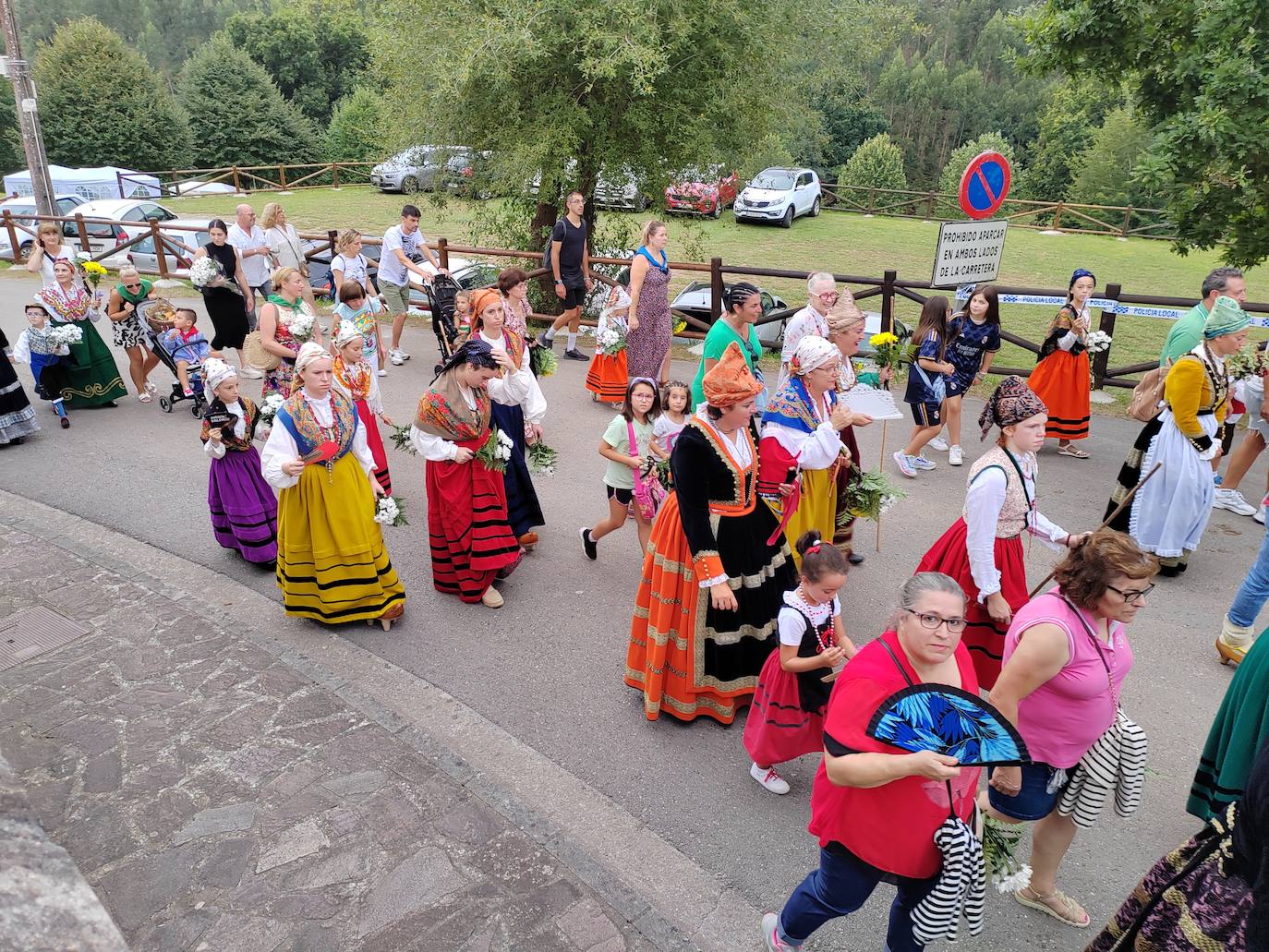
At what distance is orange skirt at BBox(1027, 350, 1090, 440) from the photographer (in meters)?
8.27

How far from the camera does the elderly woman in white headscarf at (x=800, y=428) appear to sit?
4793 millimetres

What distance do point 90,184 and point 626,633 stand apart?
93.2ft

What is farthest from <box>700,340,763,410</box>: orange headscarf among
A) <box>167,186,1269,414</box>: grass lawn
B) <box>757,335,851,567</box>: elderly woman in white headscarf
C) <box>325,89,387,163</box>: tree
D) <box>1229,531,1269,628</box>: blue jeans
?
<box>325,89,387,163</box>: tree

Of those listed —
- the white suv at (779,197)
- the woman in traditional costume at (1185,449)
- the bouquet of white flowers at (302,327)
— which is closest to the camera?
the woman in traditional costume at (1185,449)

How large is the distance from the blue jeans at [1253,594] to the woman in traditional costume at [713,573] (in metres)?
2.60

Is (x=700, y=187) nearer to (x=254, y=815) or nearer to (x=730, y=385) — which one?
(x=730, y=385)

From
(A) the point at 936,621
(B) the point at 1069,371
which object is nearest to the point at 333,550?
(A) the point at 936,621

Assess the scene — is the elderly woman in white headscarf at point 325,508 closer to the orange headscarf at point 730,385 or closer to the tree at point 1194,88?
the orange headscarf at point 730,385

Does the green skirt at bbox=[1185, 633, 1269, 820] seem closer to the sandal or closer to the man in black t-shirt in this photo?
the sandal

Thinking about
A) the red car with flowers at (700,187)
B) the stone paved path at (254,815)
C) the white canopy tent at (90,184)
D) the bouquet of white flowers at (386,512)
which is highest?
the red car with flowers at (700,187)

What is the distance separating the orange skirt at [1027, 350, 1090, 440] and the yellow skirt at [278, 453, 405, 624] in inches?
236

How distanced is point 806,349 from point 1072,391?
4.68m

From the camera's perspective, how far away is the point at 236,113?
39875 mm

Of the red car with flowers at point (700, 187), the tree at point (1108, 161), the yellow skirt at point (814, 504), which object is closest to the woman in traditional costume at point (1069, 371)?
the yellow skirt at point (814, 504)
